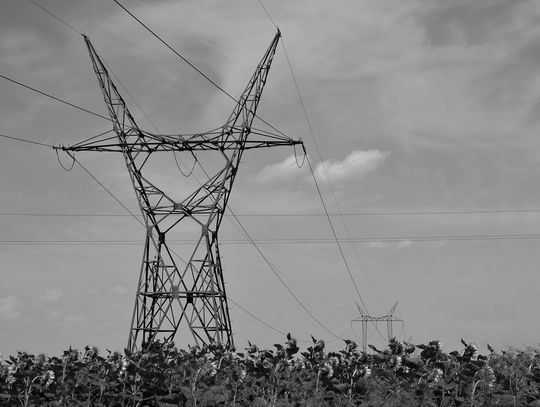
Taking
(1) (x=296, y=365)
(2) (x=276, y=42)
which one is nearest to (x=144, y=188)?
(2) (x=276, y=42)

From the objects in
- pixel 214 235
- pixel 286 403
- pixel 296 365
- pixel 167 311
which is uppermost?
pixel 214 235

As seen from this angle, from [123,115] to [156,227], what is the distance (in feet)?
18.9

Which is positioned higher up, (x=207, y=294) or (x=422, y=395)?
(x=207, y=294)

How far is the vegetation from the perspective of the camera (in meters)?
10.9

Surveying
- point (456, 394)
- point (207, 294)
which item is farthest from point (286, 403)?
point (207, 294)

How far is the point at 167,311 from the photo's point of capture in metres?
34.3

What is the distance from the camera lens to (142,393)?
11.2 metres

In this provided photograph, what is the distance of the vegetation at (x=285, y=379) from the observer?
428 inches

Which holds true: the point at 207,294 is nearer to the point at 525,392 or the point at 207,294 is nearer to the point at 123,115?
the point at 123,115

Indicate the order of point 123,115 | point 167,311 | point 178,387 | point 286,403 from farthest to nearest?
point 123,115 < point 167,311 < point 178,387 < point 286,403

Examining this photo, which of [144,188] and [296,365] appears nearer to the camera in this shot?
[296,365]

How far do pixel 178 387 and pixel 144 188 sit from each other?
25.0 meters

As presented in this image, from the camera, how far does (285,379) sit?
11.6 meters

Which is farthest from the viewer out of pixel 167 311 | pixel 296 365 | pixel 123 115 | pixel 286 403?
pixel 123 115
